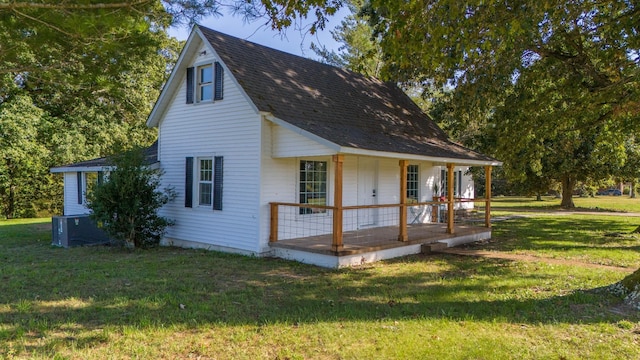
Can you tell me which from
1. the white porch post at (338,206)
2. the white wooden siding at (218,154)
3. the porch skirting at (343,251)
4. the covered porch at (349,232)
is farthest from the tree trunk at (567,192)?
the white wooden siding at (218,154)

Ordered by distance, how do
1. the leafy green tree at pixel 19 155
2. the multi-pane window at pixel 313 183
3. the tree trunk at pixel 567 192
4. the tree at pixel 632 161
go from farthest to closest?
the tree trunk at pixel 567 192 < the tree at pixel 632 161 < the leafy green tree at pixel 19 155 < the multi-pane window at pixel 313 183

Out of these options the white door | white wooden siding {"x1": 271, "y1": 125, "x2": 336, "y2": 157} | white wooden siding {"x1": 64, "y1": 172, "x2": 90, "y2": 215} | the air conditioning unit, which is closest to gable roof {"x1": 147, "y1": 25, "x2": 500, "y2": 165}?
white wooden siding {"x1": 271, "y1": 125, "x2": 336, "y2": 157}

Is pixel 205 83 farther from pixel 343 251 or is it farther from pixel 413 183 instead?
pixel 413 183

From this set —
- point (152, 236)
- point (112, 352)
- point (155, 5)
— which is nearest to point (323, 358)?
point (112, 352)

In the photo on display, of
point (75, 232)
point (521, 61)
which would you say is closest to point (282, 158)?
point (75, 232)

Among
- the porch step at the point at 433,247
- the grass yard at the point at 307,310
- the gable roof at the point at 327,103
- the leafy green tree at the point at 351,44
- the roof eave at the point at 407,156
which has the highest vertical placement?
the leafy green tree at the point at 351,44

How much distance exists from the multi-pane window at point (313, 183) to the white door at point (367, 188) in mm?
1414

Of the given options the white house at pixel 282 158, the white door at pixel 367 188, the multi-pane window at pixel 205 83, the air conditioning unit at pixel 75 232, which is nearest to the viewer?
the white house at pixel 282 158

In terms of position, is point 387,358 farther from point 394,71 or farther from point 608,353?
point 394,71

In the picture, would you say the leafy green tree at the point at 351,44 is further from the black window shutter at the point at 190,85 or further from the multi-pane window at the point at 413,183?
the black window shutter at the point at 190,85

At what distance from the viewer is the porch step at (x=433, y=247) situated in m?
11.4

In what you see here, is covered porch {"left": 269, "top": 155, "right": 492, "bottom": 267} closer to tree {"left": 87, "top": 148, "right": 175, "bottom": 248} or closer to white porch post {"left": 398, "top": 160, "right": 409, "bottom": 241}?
white porch post {"left": 398, "top": 160, "right": 409, "bottom": 241}

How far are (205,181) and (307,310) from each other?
6.94 meters

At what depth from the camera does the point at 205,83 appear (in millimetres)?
12086
